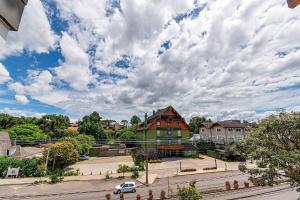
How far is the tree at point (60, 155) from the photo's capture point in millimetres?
40219

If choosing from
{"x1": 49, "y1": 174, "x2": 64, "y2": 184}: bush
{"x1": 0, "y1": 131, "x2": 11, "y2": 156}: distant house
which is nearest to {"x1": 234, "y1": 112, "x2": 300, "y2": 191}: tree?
{"x1": 49, "y1": 174, "x2": 64, "y2": 184}: bush

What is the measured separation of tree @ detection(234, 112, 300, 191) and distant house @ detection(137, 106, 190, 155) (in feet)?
144

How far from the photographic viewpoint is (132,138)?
235 feet

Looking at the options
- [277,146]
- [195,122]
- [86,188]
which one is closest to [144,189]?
[86,188]

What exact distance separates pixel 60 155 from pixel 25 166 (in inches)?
229

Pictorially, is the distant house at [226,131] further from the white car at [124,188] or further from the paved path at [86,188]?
the white car at [124,188]

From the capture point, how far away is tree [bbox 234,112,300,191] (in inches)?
520

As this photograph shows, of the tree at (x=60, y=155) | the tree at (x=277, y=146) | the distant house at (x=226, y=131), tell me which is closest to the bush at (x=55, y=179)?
the tree at (x=60, y=155)

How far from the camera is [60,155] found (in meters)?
40.3

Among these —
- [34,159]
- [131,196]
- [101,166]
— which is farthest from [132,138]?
[131,196]

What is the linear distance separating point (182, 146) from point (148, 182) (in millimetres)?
25831

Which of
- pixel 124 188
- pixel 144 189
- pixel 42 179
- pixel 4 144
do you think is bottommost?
pixel 144 189

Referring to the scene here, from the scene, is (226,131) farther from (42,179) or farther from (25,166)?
(25,166)

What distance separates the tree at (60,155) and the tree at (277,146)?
34.5 meters
